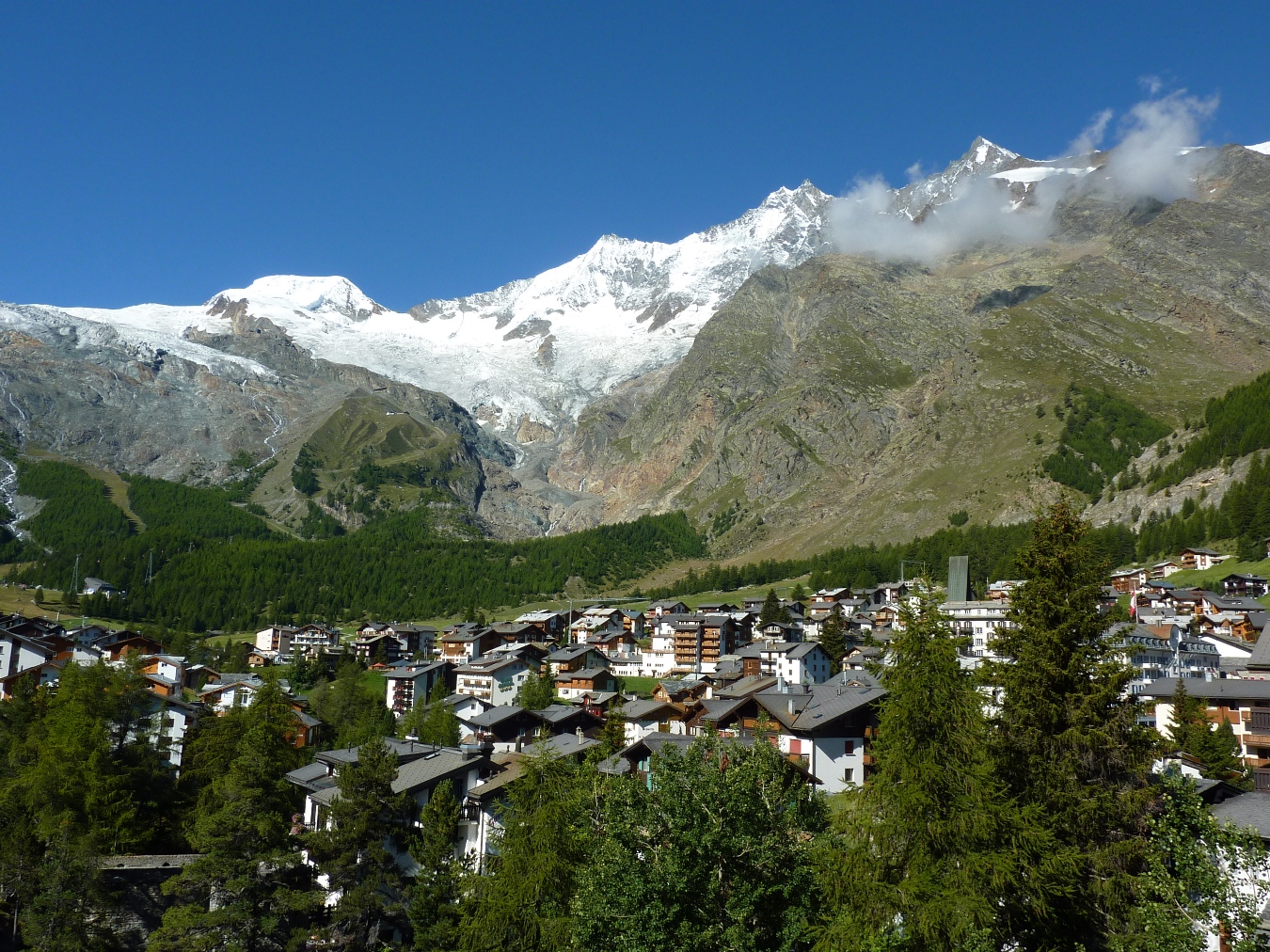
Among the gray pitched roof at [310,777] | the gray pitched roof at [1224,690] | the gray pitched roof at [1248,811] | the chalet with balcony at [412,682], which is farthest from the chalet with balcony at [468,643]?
the gray pitched roof at [1248,811]

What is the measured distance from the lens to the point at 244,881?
141ft

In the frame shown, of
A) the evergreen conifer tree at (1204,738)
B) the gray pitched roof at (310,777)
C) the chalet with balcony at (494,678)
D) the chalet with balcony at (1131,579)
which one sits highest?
the chalet with balcony at (1131,579)

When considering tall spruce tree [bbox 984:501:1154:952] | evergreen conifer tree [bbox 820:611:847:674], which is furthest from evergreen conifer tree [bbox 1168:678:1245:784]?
evergreen conifer tree [bbox 820:611:847:674]

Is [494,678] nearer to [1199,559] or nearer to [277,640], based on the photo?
[277,640]

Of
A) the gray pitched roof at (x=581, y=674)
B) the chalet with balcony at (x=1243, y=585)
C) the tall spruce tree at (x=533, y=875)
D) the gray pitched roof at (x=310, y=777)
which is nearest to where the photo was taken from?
the tall spruce tree at (x=533, y=875)

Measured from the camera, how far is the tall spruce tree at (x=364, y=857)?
4397 cm

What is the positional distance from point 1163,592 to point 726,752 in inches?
4265

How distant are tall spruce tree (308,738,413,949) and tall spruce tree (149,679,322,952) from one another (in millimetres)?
1639

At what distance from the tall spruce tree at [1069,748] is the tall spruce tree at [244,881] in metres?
33.7

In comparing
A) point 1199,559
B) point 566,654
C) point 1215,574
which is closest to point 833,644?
point 566,654

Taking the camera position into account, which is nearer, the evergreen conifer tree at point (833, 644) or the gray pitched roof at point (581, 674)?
the evergreen conifer tree at point (833, 644)

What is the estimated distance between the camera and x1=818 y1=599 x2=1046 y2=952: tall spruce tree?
2142 centimetres

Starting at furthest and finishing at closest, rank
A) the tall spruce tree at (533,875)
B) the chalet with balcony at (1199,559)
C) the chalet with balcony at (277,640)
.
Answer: the chalet with balcony at (277,640)
the chalet with balcony at (1199,559)
the tall spruce tree at (533,875)

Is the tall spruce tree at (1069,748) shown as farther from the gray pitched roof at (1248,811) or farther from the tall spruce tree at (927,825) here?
the gray pitched roof at (1248,811)
